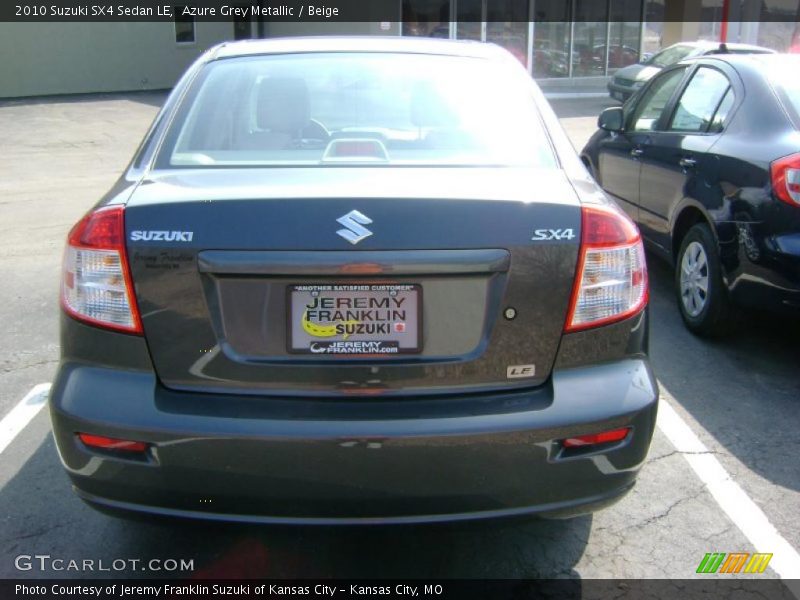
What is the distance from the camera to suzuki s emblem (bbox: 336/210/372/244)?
2492mm

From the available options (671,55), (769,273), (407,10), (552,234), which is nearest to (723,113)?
(769,273)

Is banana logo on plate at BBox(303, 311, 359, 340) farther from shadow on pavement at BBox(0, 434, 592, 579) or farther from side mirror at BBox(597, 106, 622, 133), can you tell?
side mirror at BBox(597, 106, 622, 133)

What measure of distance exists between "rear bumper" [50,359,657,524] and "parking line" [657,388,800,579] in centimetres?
99

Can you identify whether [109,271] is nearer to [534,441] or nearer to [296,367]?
[296,367]

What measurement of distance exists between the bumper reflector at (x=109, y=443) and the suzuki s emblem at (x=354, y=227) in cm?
81

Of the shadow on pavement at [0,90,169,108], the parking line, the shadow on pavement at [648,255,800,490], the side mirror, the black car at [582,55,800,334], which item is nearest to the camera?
the parking line

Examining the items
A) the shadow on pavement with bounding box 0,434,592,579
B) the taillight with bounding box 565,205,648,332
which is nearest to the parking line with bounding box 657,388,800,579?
the shadow on pavement with bounding box 0,434,592,579

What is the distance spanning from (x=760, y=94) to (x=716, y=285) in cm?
110

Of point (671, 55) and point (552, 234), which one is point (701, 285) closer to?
point (552, 234)

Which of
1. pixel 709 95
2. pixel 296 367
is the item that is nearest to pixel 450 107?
pixel 296 367

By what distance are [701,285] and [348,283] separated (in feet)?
11.0

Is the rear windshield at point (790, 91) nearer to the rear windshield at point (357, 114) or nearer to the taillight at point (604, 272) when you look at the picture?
the rear windshield at point (357, 114)

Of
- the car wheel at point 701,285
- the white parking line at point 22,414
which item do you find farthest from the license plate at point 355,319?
the car wheel at point 701,285

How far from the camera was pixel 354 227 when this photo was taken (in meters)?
2.51
